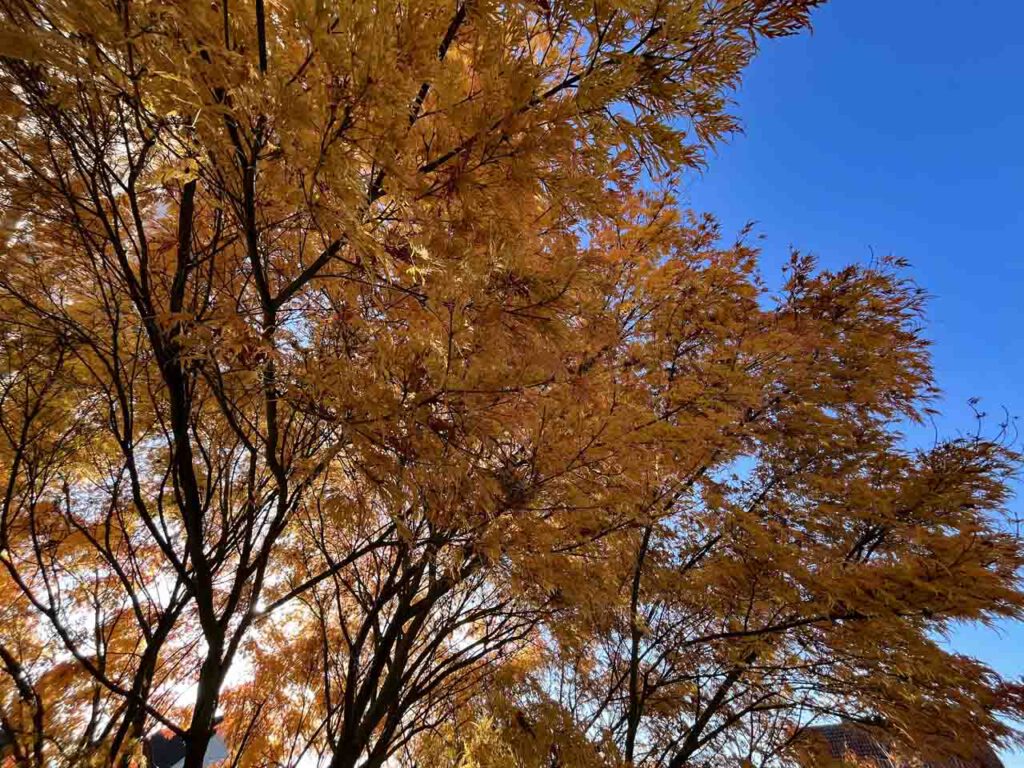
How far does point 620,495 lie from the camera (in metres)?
2.60

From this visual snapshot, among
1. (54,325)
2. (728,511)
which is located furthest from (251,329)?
(728,511)

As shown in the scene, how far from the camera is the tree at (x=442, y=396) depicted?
1.55 metres

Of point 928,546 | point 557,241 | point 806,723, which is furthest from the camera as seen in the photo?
point 806,723

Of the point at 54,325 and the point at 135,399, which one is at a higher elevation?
the point at 54,325

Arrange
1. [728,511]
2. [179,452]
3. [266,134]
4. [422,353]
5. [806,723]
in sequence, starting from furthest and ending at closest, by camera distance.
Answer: [806,723] → [728,511] → [179,452] → [422,353] → [266,134]

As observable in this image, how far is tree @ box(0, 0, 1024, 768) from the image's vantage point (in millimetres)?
1547

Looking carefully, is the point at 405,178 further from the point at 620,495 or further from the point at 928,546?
the point at 928,546

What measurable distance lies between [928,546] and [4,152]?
18.3 feet

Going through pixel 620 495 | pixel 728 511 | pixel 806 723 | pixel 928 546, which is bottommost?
pixel 806 723

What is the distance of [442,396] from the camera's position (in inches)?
74.9

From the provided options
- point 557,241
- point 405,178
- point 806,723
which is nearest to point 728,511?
point 806,723

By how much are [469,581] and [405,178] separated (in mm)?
3332

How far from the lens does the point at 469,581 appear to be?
3.87 m

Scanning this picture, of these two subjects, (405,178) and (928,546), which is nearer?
(405,178)
